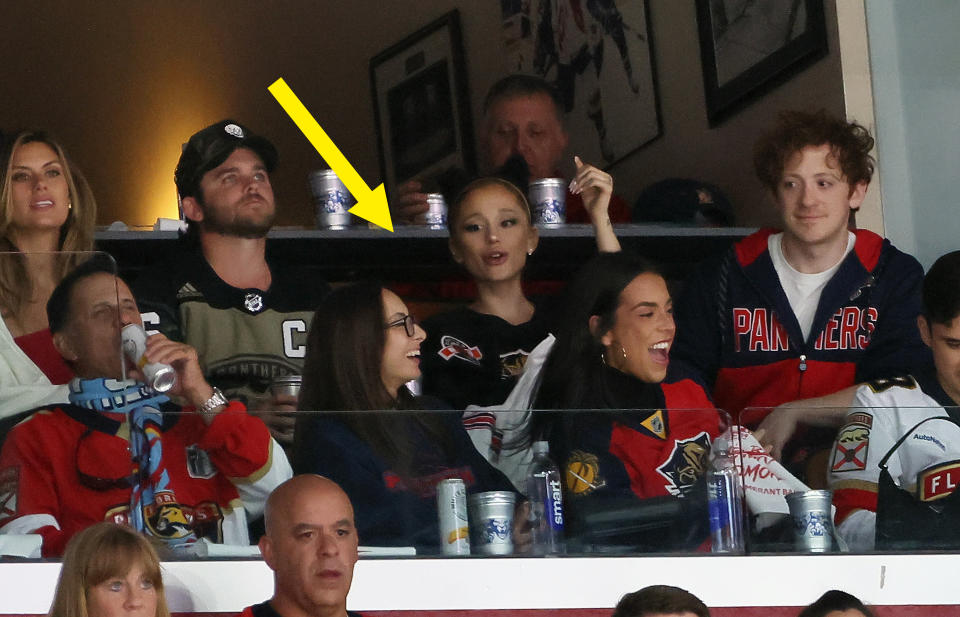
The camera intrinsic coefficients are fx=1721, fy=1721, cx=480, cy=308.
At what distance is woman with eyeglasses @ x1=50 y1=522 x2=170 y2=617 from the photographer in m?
2.76

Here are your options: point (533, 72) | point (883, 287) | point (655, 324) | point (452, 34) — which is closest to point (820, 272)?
point (883, 287)

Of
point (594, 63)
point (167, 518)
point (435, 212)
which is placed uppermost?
point (594, 63)

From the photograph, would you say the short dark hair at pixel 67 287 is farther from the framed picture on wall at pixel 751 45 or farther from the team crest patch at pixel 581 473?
the framed picture on wall at pixel 751 45

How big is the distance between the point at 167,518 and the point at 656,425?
888 millimetres

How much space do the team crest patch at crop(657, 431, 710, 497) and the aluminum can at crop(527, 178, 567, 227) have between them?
4.28 feet

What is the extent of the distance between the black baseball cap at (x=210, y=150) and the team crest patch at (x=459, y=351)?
64cm

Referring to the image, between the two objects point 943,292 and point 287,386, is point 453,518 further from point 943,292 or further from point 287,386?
point 943,292

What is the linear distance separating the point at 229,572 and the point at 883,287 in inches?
71.6

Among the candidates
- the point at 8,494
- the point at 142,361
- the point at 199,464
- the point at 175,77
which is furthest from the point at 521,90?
the point at 175,77

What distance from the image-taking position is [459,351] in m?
3.95

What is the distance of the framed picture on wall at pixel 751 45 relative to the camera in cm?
482

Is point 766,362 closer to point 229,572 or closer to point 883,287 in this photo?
point 883,287

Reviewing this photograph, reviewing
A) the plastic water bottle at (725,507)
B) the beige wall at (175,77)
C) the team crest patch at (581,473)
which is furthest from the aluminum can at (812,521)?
the beige wall at (175,77)

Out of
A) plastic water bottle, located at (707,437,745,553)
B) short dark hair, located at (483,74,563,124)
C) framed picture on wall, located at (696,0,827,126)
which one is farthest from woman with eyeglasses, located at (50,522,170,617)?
framed picture on wall, located at (696,0,827,126)
